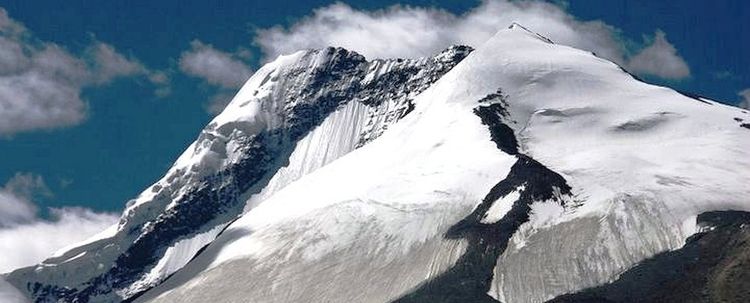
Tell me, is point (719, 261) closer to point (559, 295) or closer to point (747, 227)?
point (747, 227)

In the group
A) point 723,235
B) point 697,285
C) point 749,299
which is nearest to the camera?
point 749,299

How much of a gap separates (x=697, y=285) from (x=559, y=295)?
869 inches

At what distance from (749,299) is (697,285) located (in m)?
11.5

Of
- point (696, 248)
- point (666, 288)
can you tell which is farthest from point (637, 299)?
point (696, 248)

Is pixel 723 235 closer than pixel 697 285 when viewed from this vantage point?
No

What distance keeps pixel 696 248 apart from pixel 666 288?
13363mm

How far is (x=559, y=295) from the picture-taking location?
7859 inches

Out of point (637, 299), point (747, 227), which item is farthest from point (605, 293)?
point (747, 227)

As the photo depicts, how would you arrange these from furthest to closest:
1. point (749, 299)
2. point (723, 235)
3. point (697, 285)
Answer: point (723, 235) → point (697, 285) → point (749, 299)

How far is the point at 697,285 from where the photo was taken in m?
183

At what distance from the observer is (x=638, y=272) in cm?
19900

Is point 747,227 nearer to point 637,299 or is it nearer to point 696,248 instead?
point 696,248

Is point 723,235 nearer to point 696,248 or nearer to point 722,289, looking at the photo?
point 696,248

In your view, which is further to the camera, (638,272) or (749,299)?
(638,272)
